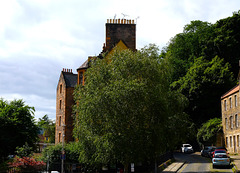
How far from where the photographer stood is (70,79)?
→ 5034 centimetres

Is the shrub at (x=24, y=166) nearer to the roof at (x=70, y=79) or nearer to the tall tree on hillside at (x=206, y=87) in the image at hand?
the roof at (x=70, y=79)

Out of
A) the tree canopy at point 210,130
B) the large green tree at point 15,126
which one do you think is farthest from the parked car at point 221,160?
the large green tree at point 15,126

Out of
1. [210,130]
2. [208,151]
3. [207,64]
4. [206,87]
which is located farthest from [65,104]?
[207,64]

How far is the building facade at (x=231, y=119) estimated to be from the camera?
42.7 meters

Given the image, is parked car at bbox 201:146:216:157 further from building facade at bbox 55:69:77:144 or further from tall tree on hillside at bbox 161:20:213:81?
tall tree on hillside at bbox 161:20:213:81

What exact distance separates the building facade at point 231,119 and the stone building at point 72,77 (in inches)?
603

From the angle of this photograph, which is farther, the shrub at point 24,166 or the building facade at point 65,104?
the building facade at point 65,104

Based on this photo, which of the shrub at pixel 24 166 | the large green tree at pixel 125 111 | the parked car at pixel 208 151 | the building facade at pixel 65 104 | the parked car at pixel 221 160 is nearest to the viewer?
the shrub at pixel 24 166

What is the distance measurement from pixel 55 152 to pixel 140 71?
13.6m

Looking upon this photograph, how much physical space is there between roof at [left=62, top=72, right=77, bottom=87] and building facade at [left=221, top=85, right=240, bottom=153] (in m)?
22.4

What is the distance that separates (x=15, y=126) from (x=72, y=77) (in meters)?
14.5

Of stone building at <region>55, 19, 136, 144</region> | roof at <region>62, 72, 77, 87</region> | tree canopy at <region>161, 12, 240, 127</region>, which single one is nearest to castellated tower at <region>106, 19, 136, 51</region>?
stone building at <region>55, 19, 136, 144</region>

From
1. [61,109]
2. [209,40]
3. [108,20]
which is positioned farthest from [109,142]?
[209,40]

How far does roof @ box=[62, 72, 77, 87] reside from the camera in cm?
4921
